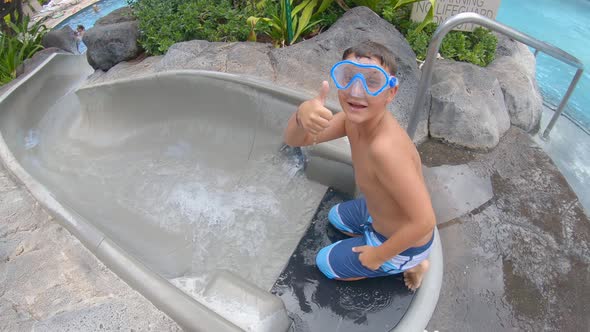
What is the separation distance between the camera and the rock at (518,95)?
3461 millimetres

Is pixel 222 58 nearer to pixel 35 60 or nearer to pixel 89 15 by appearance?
pixel 35 60

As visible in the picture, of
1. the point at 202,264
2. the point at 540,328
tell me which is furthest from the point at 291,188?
the point at 540,328

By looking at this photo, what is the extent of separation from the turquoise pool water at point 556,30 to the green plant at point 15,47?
7.40 m

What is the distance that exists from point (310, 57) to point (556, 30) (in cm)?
682

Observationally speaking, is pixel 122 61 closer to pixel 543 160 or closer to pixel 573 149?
pixel 543 160

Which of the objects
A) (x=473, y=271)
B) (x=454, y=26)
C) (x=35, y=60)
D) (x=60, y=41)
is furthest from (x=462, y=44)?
(x=60, y=41)

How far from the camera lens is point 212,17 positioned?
442cm

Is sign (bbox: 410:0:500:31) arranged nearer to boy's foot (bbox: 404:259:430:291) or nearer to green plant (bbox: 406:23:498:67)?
green plant (bbox: 406:23:498:67)

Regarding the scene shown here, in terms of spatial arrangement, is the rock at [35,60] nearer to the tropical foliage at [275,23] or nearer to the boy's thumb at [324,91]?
the tropical foliage at [275,23]

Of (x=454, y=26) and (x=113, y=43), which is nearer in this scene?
(x=454, y=26)

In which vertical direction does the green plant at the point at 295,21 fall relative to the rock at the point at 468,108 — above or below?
above

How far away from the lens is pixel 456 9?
12.4 feet

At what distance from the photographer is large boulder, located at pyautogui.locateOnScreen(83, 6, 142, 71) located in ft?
14.8

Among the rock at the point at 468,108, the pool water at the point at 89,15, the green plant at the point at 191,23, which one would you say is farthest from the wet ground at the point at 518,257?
the pool water at the point at 89,15
